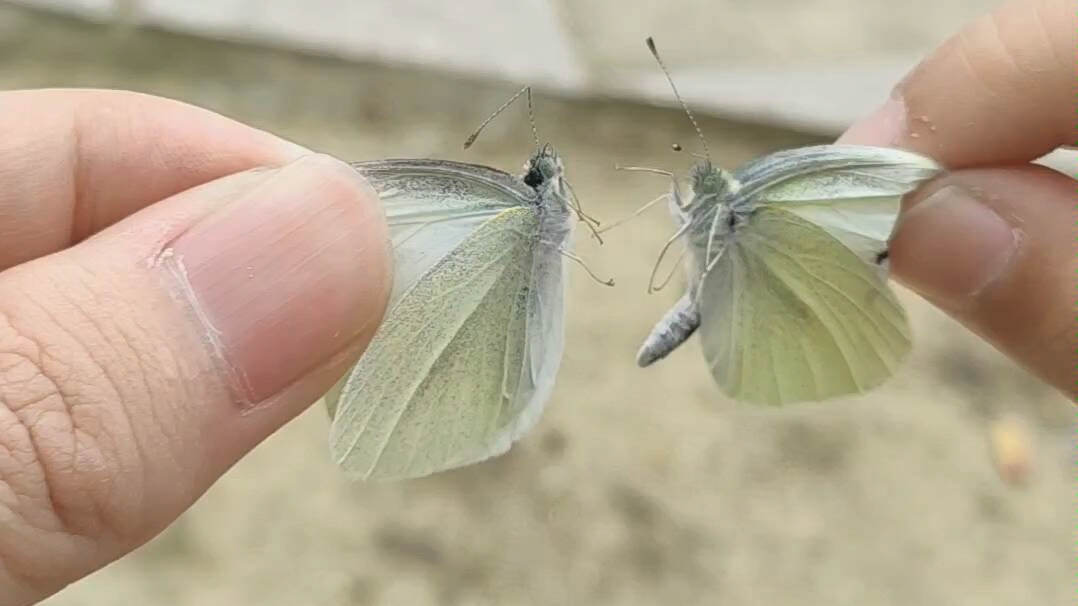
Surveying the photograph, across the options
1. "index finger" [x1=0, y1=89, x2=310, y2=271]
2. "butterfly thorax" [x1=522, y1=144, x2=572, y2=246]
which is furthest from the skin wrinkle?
"butterfly thorax" [x1=522, y1=144, x2=572, y2=246]

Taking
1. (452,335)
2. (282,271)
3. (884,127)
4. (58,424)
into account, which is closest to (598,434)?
(884,127)

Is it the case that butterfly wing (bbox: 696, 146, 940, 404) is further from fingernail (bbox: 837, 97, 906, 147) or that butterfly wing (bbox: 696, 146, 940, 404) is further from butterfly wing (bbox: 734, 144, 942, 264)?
fingernail (bbox: 837, 97, 906, 147)

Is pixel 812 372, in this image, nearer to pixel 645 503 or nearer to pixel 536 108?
pixel 645 503

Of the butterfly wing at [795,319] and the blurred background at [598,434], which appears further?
the blurred background at [598,434]

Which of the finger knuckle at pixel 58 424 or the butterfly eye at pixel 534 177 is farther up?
the butterfly eye at pixel 534 177

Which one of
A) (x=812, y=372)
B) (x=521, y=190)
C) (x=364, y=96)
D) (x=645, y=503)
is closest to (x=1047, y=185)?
(x=812, y=372)

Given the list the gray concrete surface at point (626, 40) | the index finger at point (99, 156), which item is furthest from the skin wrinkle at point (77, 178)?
the gray concrete surface at point (626, 40)

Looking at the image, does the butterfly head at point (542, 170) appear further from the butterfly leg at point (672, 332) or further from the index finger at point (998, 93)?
the index finger at point (998, 93)
